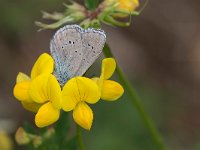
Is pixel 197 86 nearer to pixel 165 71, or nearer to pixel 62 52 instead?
pixel 165 71

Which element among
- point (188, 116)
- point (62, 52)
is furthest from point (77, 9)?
point (188, 116)

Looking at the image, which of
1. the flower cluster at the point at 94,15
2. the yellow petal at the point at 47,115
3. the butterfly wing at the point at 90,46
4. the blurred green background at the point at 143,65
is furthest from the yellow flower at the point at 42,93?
the blurred green background at the point at 143,65

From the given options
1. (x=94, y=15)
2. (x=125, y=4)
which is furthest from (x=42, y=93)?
(x=125, y=4)

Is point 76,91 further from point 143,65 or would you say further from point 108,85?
point 143,65

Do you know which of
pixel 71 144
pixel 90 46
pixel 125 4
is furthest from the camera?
pixel 125 4

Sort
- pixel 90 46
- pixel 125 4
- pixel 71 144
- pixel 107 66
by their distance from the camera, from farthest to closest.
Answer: pixel 125 4 → pixel 71 144 → pixel 107 66 → pixel 90 46

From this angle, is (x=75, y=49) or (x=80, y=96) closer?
(x=75, y=49)

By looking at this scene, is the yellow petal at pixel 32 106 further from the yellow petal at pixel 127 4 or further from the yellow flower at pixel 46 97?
the yellow petal at pixel 127 4
